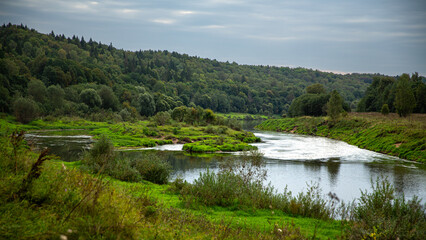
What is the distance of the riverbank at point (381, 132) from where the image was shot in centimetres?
4528

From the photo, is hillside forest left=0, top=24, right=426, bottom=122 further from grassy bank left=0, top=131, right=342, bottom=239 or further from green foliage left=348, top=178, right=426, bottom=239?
grassy bank left=0, top=131, right=342, bottom=239

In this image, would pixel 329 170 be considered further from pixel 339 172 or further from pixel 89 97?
pixel 89 97

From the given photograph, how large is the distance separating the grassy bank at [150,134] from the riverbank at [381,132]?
72.4ft

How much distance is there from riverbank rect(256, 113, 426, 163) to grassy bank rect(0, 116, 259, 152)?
22057 mm

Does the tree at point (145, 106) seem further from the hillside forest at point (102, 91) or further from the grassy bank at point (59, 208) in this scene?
the grassy bank at point (59, 208)

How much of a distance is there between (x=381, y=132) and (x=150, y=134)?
4575 cm

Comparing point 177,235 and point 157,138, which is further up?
point 177,235

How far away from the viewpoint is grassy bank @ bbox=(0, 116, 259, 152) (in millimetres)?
54625

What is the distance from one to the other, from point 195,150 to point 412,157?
105ft

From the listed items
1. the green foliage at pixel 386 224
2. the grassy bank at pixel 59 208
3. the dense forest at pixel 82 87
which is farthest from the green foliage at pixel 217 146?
the dense forest at pixel 82 87

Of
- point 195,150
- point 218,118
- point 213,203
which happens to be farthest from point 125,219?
point 218,118

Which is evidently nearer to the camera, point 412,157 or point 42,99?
point 412,157

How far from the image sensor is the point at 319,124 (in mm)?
91312

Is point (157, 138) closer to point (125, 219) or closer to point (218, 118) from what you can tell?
point (218, 118)
